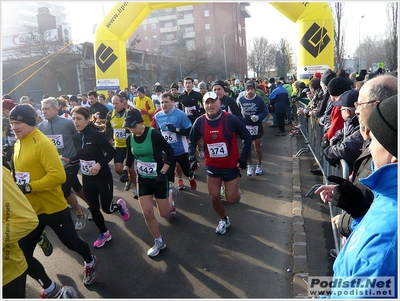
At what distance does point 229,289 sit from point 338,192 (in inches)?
78.9

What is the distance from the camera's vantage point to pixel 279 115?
13.5 m

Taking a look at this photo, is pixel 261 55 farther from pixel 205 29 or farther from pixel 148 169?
pixel 148 169

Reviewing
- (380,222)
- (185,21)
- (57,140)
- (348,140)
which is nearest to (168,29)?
(185,21)

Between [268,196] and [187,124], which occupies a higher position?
[187,124]

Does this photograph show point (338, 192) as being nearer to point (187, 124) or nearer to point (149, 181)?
point (149, 181)

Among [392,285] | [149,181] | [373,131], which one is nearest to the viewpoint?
[392,285]

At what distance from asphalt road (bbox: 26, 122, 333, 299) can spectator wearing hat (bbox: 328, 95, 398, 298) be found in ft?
7.87

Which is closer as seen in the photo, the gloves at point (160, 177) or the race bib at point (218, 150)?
the gloves at point (160, 177)

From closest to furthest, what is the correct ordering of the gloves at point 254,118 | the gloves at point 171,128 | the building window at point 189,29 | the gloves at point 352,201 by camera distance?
the gloves at point 352,201, the gloves at point 171,128, the gloves at point 254,118, the building window at point 189,29

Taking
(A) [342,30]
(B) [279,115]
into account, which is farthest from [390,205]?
(A) [342,30]

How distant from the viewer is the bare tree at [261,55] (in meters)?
58.2

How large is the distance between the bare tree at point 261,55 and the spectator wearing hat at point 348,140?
55.0 meters

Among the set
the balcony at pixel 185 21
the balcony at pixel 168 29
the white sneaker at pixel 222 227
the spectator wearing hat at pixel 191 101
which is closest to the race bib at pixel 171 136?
the white sneaker at pixel 222 227

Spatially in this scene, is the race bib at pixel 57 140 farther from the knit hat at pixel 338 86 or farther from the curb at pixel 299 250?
the knit hat at pixel 338 86
